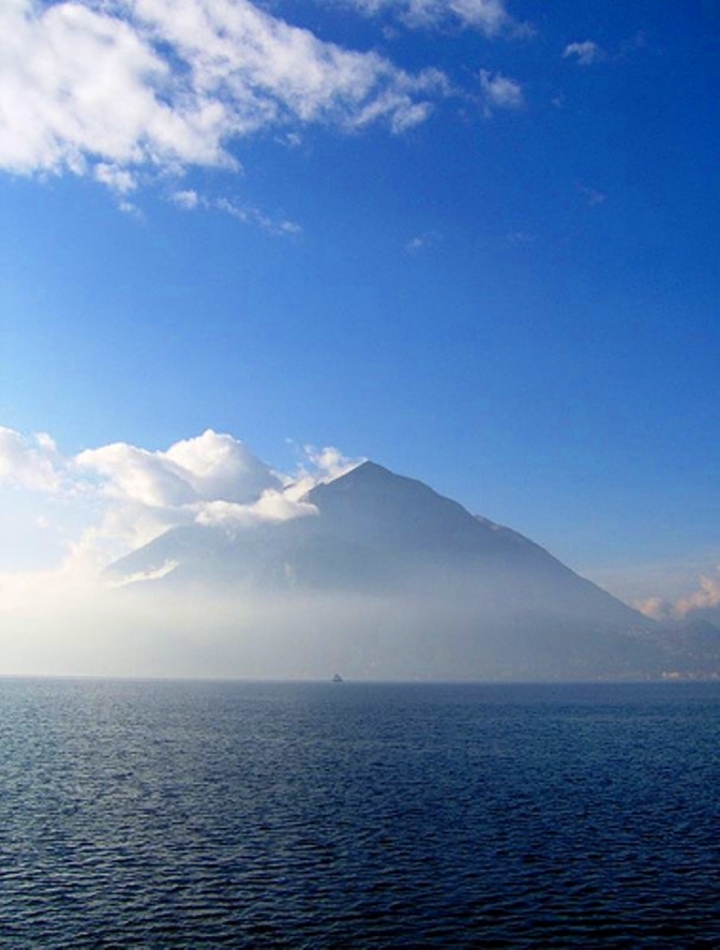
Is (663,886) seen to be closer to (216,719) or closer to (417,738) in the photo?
(417,738)

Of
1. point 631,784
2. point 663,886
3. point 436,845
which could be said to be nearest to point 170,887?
point 436,845

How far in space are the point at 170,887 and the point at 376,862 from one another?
14.2 meters

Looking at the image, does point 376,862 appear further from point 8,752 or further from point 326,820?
point 8,752

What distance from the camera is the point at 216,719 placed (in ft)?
646

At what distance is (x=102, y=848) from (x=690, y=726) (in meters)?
152

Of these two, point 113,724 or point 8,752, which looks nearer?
point 8,752

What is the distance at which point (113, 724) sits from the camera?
584 ft

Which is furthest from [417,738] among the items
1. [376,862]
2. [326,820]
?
[376,862]

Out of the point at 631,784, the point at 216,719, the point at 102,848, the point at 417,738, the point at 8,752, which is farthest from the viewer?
the point at 216,719

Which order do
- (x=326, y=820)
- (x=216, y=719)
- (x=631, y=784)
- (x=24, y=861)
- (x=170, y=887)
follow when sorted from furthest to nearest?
(x=216, y=719) < (x=631, y=784) < (x=326, y=820) < (x=24, y=861) < (x=170, y=887)

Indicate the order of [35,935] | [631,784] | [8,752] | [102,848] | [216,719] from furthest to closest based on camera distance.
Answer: [216,719]
[8,752]
[631,784]
[102,848]
[35,935]

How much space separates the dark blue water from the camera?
41.9 meters

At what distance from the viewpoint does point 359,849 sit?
57781 millimetres

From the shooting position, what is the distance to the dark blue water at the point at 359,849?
41.9 meters
